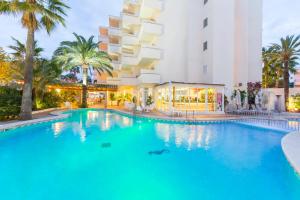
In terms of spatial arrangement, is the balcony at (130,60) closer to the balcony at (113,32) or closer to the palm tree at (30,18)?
the balcony at (113,32)

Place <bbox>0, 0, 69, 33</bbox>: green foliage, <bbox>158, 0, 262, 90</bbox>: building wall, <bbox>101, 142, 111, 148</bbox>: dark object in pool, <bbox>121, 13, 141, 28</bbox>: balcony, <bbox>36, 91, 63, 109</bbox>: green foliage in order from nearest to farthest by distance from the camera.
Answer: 1. <bbox>101, 142, 111, 148</bbox>: dark object in pool
2. <bbox>0, 0, 69, 33</bbox>: green foliage
3. <bbox>36, 91, 63, 109</bbox>: green foliage
4. <bbox>158, 0, 262, 90</bbox>: building wall
5. <bbox>121, 13, 141, 28</bbox>: balcony

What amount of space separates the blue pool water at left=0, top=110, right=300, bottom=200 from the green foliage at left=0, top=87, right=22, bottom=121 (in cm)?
385

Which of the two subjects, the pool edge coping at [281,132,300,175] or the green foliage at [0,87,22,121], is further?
the green foliage at [0,87,22,121]

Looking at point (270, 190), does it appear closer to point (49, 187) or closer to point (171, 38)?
point (49, 187)

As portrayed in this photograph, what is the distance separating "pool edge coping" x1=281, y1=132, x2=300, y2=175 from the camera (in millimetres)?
5118

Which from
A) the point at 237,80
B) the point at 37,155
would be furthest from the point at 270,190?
the point at 237,80

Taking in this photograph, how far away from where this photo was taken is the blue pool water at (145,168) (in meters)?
4.29

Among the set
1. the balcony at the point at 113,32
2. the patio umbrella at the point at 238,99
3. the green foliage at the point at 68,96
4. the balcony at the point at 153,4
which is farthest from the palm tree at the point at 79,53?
the patio umbrella at the point at 238,99

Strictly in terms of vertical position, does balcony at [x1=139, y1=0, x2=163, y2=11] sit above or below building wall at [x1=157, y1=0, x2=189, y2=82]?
above

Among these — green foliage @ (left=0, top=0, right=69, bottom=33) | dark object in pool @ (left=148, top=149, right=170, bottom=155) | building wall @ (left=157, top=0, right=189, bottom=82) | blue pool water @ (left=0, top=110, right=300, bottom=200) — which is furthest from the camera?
building wall @ (left=157, top=0, right=189, bottom=82)

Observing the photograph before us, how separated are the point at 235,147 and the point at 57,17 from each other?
1539 cm

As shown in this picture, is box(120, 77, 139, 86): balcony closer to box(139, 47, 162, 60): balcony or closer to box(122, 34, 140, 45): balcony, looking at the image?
box(139, 47, 162, 60): balcony

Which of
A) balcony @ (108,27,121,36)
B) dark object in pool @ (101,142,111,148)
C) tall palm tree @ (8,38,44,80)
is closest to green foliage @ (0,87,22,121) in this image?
tall palm tree @ (8,38,44,80)

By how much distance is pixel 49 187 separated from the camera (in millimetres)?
4500
